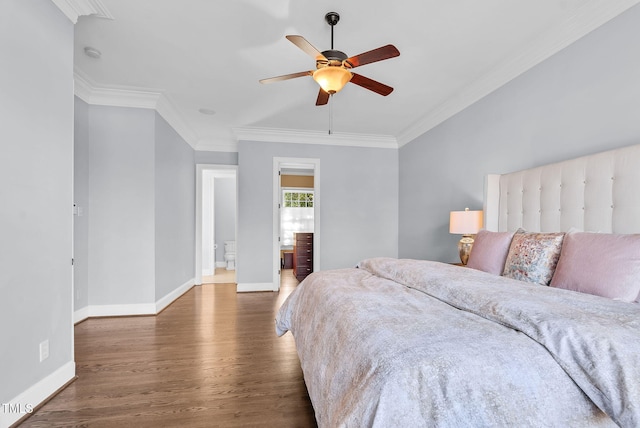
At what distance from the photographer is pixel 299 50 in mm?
2660

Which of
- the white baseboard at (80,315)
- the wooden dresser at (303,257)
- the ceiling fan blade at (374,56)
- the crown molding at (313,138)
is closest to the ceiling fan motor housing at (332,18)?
the ceiling fan blade at (374,56)

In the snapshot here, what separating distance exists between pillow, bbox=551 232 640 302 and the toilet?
6.40 m

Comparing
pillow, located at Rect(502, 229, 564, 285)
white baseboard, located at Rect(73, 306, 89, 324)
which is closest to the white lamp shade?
pillow, located at Rect(502, 229, 564, 285)

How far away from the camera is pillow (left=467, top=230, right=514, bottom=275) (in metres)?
2.16

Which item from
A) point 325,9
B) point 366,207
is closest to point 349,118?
point 366,207

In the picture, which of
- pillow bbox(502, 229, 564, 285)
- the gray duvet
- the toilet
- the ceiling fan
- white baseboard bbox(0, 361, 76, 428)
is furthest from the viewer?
the toilet

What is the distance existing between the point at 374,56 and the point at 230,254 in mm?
6028

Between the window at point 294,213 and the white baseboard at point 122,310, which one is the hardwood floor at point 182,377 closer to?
the white baseboard at point 122,310

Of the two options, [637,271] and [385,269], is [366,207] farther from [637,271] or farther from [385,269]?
[637,271]

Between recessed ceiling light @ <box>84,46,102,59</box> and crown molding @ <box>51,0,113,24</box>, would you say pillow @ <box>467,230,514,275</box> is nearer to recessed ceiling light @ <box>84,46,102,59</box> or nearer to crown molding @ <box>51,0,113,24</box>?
crown molding @ <box>51,0,113,24</box>

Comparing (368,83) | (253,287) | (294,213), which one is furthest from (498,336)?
(294,213)

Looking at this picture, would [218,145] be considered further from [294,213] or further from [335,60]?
[335,60]

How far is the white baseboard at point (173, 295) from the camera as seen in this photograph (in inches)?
147

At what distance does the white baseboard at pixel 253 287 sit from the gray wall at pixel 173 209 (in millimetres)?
907
